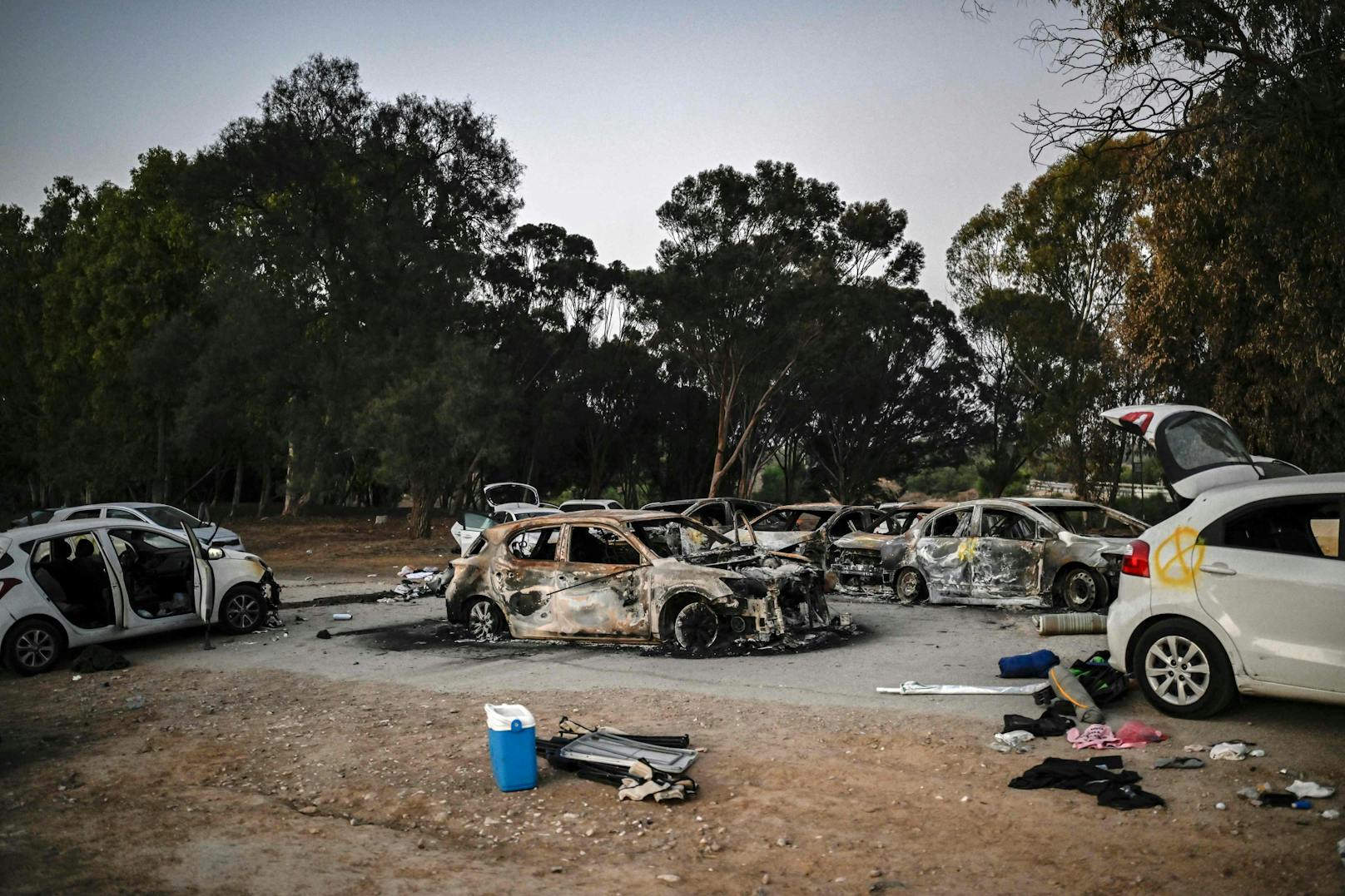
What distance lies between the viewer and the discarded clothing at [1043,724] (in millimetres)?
7508

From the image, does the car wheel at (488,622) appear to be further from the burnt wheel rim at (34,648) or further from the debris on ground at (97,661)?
the burnt wheel rim at (34,648)

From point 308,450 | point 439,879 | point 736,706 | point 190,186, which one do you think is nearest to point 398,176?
point 190,186

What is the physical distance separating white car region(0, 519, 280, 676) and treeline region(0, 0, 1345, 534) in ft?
50.2

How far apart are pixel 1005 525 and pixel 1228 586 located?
7.41 m

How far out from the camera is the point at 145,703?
9.56 m

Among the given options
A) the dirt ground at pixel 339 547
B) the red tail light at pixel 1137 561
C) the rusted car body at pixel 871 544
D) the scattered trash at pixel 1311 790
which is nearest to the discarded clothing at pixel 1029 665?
the red tail light at pixel 1137 561

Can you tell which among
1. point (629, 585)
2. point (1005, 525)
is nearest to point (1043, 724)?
point (629, 585)

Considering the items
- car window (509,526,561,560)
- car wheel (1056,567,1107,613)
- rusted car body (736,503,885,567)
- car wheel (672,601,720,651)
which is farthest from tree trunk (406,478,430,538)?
car wheel (672,601,720,651)

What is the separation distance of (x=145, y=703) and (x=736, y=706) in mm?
5297

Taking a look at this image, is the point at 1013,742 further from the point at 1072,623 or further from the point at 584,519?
the point at 584,519

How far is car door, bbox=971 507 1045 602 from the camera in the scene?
14250 mm

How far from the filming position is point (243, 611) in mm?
13648

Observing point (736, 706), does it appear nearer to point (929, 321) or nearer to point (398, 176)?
point (398, 176)

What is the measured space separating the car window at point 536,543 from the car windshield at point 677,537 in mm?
950
